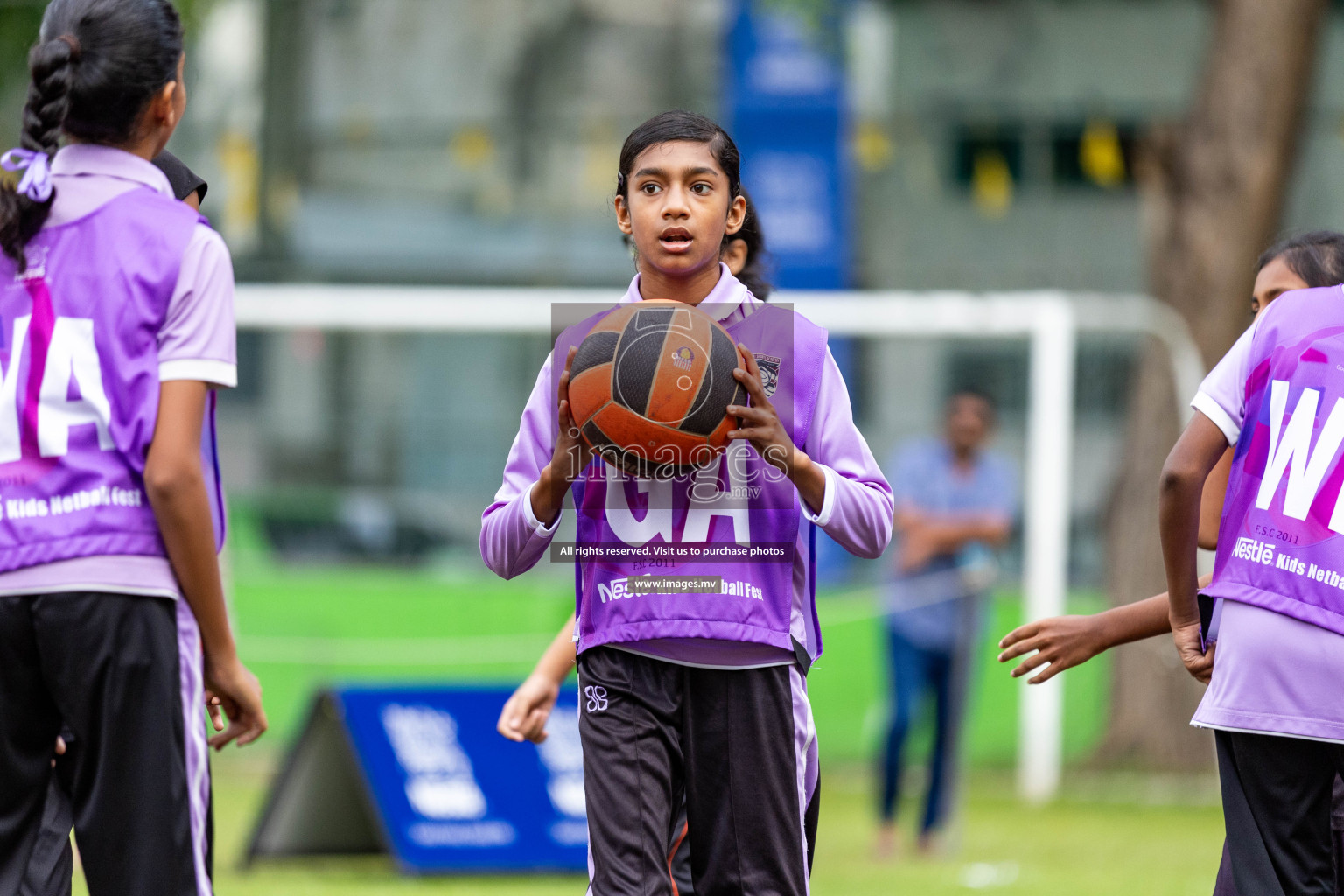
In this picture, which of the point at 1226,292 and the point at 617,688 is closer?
the point at 617,688

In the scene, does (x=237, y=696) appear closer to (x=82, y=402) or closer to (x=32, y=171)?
(x=82, y=402)

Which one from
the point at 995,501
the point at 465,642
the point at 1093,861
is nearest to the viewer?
the point at 1093,861

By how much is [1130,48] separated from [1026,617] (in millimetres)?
12402

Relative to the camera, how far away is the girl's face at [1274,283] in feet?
12.6

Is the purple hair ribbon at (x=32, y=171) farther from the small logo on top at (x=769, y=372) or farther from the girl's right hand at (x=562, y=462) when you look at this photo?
the small logo on top at (x=769, y=372)

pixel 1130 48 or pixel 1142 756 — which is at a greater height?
pixel 1130 48

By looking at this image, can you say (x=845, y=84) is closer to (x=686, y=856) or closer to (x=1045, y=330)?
(x=1045, y=330)

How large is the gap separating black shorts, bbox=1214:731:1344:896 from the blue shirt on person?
189 inches

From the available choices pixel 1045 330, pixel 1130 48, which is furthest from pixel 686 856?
pixel 1130 48

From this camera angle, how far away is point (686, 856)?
140 inches

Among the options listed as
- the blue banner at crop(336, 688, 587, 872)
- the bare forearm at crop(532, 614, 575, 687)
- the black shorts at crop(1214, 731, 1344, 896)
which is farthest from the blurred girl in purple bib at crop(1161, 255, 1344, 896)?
the blue banner at crop(336, 688, 587, 872)

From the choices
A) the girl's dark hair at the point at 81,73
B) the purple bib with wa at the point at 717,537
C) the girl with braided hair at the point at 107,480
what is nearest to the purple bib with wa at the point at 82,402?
the girl with braided hair at the point at 107,480

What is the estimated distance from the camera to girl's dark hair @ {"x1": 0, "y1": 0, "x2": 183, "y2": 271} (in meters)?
3.07

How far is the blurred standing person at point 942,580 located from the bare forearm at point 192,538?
5542 millimetres
